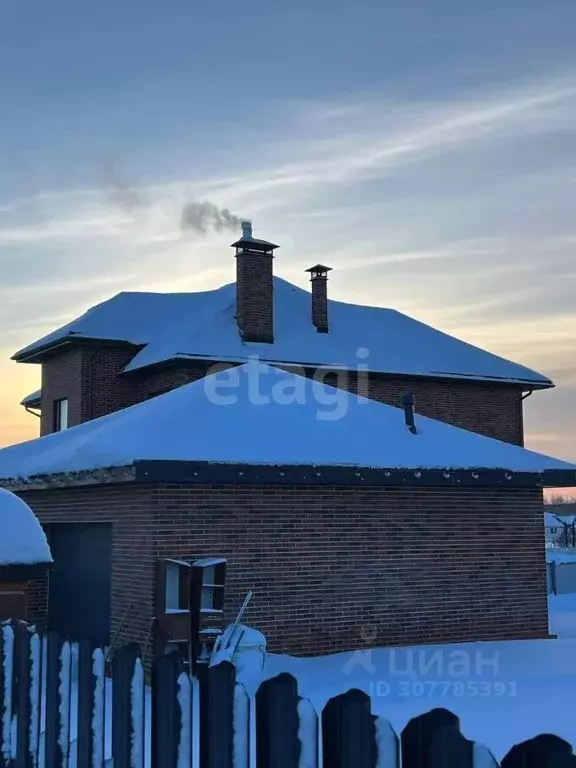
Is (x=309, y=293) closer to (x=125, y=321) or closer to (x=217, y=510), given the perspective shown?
(x=125, y=321)

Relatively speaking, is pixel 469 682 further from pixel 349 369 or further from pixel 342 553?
pixel 349 369

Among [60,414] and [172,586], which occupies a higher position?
[60,414]

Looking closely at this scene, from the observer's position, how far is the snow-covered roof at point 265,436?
479 inches

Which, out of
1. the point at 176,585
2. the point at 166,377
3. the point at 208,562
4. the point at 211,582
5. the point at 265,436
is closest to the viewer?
the point at 208,562

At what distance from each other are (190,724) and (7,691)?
1.82m

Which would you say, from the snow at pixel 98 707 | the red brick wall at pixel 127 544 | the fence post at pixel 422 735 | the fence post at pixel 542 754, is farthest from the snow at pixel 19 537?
the red brick wall at pixel 127 544

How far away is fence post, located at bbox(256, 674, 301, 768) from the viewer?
316 cm

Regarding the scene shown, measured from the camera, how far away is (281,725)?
318 centimetres

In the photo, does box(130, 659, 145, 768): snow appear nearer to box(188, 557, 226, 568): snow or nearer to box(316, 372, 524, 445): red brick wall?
box(188, 557, 226, 568): snow

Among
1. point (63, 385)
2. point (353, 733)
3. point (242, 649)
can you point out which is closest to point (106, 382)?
point (63, 385)

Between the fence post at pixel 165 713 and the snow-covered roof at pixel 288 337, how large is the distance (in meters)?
17.7

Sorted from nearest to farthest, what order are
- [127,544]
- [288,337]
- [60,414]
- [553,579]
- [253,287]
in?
[127,544] < [253,287] < [288,337] < [60,414] < [553,579]

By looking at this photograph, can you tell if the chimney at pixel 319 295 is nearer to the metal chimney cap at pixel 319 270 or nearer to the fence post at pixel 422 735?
the metal chimney cap at pixel 319 270

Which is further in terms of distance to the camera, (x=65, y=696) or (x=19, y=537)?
(x=19, y=537)
